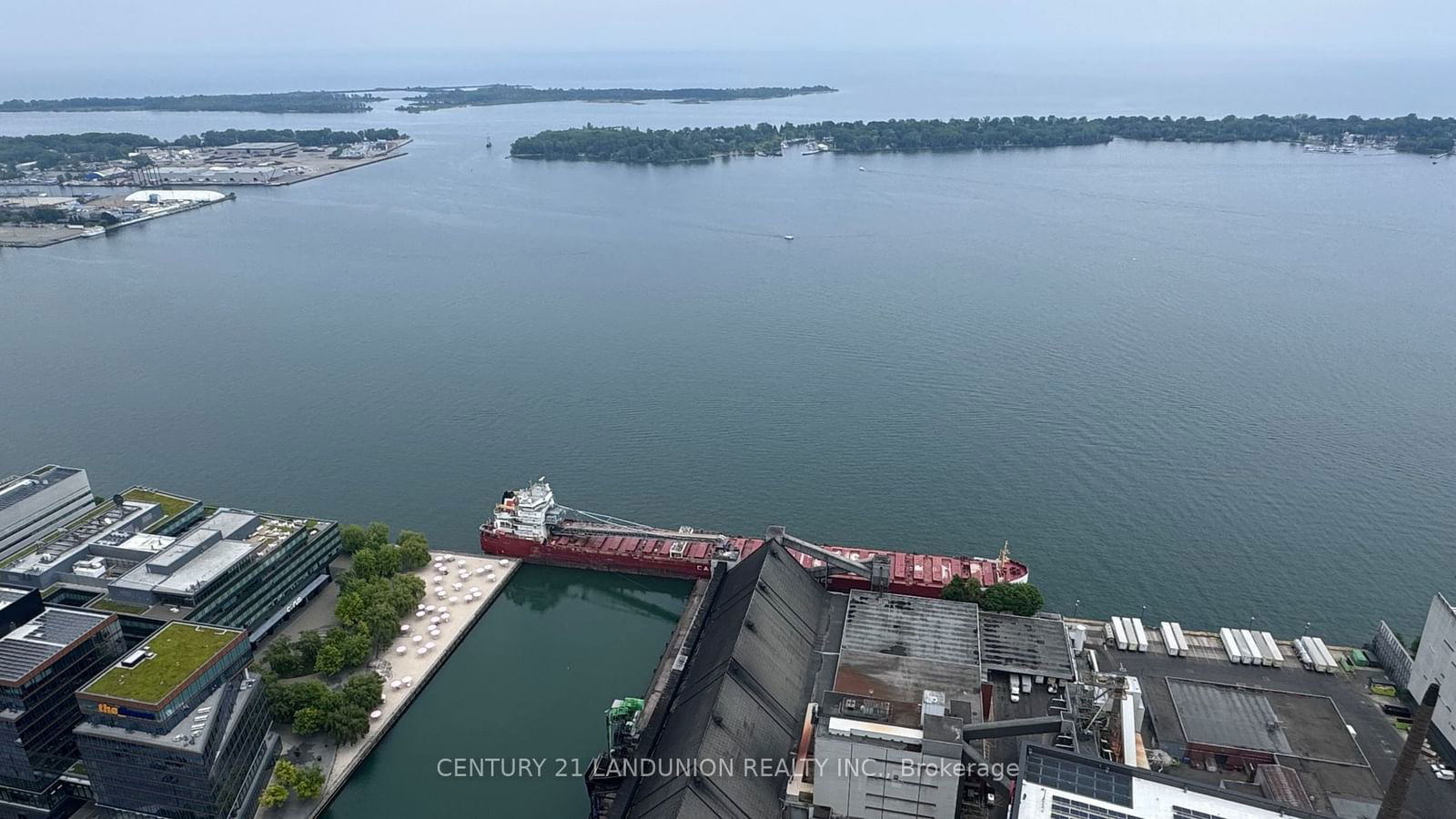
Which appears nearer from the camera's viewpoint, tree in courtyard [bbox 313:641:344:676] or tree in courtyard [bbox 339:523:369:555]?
tree in courtyard [bbox 313:641:344:676]

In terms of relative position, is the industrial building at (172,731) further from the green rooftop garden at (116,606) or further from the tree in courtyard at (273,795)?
the green rooftop garden at (116,606)

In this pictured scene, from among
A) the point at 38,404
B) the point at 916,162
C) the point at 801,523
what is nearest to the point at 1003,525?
the point at 801,523

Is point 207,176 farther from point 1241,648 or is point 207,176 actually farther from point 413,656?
point 1241,648

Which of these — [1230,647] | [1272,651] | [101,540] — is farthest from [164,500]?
[1272,651]

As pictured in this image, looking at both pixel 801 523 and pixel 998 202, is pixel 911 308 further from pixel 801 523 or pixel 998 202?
pixel 998 202

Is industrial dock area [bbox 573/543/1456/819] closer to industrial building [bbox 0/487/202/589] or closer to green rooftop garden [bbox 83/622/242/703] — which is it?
green rooftop garden [bbox 83/622/242/703]

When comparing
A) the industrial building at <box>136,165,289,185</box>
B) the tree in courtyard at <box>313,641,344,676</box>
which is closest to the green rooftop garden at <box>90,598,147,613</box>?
the tree in courtyard at <box>313,641,344,676</box>

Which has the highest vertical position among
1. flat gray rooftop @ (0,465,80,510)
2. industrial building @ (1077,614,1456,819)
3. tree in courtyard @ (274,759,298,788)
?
flat gray rooftop @ (0,465,80,510)

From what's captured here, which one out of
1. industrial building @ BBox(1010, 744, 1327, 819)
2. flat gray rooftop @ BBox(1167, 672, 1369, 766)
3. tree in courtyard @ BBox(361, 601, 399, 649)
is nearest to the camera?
industrial building @ BBox(1010, 744, 1327, 819)

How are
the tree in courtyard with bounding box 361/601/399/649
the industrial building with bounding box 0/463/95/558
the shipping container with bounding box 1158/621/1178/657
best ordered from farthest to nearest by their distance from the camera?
the industrial building with bounding box 0/463/95/558, the tree in courtyard with bounding box 361/601/399/649, the shipping container with bounding box 1158/621/1178/657
